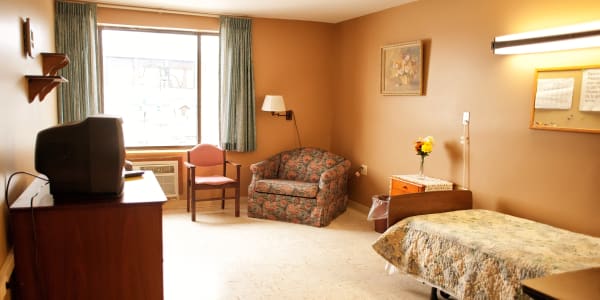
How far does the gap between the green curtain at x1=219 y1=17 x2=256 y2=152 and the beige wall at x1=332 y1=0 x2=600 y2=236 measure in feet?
4.61

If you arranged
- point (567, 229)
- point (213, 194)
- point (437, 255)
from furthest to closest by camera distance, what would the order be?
point (213, 194), point (567, 229), point (437, 255)

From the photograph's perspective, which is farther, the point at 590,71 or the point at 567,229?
the point at 567,229

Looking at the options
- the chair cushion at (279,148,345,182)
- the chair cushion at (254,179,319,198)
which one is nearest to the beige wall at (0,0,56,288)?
the chair cushion at (254,179,319,198)

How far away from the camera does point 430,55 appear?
14.1 ft

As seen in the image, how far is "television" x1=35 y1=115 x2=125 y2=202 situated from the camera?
80.1 inches

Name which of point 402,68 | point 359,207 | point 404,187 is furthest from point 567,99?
point 359,207

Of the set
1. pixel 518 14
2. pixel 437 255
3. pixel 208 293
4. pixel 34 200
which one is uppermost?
pixel 518 14

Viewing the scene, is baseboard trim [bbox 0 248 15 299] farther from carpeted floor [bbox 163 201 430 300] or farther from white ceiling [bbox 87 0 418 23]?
white ceiling [bbox 87 0 418 23]

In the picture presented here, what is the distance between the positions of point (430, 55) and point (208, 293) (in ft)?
9.81

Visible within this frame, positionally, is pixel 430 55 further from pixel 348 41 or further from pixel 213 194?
pixel 213 194

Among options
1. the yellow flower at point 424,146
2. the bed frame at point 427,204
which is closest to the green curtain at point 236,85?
the yellow flower at point 424,146

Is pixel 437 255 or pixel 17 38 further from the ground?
pixel 17 38

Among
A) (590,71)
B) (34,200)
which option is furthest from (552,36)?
(34,200)

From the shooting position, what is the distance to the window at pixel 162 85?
5.16 m
